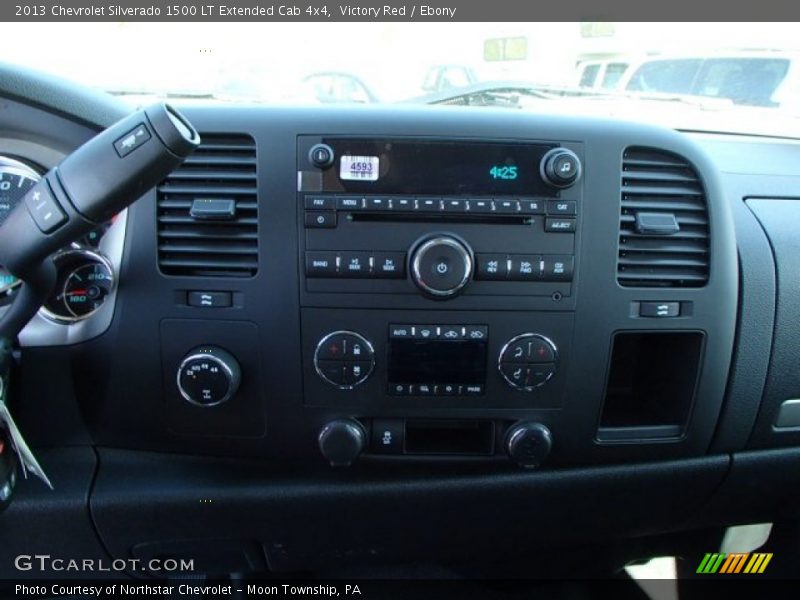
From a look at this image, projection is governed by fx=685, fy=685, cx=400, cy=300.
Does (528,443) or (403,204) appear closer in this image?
(403,204)

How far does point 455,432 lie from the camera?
65.1 inches

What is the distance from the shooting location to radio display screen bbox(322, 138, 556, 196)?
1445 mm

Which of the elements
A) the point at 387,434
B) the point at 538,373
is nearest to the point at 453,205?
the point at 538,373

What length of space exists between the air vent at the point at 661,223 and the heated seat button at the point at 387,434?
603 millimetres

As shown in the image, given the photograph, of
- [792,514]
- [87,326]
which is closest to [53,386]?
[87,326]

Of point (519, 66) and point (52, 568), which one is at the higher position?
point (519, 66)

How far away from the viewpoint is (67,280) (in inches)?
59.7

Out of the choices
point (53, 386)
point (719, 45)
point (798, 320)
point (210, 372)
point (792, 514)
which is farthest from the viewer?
point (719, 45)

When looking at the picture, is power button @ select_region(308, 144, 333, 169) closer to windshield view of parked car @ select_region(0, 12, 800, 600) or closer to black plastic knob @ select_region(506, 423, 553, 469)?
windshield view of parked car @ select_region(0, 12, 800, 600)

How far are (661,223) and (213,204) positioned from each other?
Result: 0.97m

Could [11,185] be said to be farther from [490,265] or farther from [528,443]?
[528,443]

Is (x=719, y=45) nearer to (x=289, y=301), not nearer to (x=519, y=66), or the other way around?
(x=519, y=66)

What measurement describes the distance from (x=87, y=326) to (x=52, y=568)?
2.36 feet

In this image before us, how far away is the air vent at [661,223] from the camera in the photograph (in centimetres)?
152
